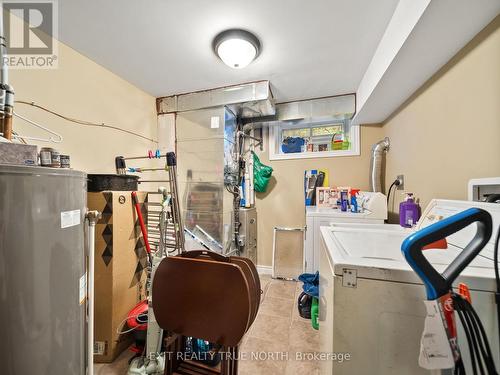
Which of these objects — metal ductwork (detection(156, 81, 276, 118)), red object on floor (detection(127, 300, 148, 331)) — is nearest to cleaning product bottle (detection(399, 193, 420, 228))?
metal ductwork (detection(156, 81, 276, 118))

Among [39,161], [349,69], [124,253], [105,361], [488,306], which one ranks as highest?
[349,69]

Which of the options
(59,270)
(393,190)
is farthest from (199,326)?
(393,190)

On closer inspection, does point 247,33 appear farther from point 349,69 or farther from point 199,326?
point 199,326

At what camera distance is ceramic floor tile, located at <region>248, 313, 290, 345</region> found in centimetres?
169

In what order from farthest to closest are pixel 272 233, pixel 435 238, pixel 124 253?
pixel 272 233 < pixel 124 253 < pixel 435 238

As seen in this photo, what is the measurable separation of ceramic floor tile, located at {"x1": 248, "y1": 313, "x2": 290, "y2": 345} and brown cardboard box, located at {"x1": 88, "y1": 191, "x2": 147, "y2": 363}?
1.05 metres

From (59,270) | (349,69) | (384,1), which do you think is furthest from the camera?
(349,69)

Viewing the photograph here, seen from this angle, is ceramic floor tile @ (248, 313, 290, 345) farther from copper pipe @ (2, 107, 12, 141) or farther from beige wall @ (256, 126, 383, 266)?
copper pipe @ (2, 107, 12, 141)

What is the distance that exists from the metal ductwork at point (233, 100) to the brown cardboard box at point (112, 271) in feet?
5.20

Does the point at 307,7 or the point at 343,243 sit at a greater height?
the point at 307,7

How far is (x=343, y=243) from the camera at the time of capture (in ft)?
3.17

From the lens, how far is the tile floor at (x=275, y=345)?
1389mm

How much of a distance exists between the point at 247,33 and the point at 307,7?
19.2 inches

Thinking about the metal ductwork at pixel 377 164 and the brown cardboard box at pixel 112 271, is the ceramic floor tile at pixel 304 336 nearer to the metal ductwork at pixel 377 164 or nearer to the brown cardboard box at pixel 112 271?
the brown cardboard box at pixel 112 271
